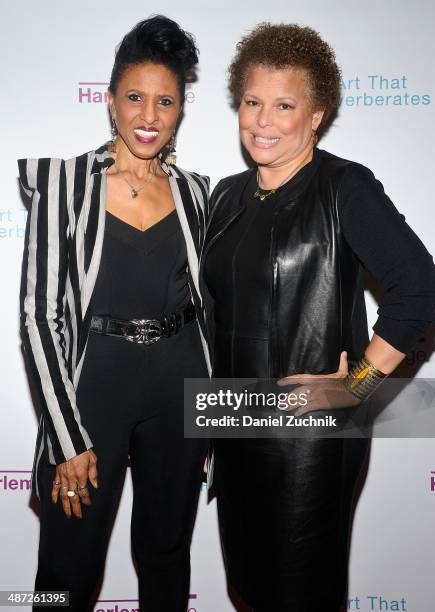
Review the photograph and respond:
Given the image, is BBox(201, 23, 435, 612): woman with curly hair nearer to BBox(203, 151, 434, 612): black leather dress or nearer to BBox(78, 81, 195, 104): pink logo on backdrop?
BBox(203, 151, 434, 612): black leather dress

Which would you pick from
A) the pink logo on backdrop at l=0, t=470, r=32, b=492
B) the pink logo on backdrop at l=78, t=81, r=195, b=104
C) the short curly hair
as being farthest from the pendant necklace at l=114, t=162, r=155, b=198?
the pink logo on backdrop at l=0, t=470, r=32, b=492

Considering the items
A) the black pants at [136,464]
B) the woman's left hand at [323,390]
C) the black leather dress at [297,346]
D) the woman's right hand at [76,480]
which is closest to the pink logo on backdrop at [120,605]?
the black pants at [136,464]

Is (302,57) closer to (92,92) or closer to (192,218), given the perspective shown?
(192,218)

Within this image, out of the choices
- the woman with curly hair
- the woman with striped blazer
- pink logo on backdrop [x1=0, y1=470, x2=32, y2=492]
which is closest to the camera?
the woman with curly hair

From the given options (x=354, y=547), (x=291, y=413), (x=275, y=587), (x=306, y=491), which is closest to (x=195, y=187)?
(x=291, y=413)

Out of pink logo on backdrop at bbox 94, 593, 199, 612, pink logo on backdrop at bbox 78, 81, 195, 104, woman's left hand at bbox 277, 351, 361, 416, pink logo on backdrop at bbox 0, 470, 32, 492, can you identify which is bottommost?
pink logo on backdrop at bbox 94, 593, 199, 612

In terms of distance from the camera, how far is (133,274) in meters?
1.96

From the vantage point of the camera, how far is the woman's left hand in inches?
72.1

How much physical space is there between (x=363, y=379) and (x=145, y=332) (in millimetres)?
676

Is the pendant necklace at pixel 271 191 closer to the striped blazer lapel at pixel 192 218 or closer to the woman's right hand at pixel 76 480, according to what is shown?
the striped blazer lapel at pixel 192 218

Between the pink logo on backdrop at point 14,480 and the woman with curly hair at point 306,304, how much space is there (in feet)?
3.85

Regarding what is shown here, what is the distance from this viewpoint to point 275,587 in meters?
1.89

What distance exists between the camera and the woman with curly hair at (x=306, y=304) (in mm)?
1776

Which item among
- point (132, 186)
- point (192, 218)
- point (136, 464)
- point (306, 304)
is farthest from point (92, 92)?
point (136, 464)
